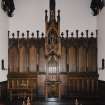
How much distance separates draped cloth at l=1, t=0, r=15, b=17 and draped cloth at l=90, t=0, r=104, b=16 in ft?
8.27

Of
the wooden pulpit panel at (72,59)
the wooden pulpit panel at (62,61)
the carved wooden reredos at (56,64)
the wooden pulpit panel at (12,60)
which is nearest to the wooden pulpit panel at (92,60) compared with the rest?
the carved wooden reredos at (56,64)

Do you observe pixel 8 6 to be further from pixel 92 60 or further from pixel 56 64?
pixel 92 60

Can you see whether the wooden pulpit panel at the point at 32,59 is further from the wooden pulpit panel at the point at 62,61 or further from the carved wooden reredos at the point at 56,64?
the wooden pulpit panel at the point at 62,61

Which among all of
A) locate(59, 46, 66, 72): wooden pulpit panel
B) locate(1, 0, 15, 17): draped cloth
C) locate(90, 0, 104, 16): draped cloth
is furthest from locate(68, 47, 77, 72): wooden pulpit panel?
locate(1, 0, 15, 17): draped cloth

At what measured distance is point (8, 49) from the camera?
828 cm

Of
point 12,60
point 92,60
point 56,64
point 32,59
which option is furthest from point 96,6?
point 12,60

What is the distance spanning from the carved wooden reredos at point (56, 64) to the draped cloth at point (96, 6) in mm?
628

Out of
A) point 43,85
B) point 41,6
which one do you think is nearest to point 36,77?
point 43,85

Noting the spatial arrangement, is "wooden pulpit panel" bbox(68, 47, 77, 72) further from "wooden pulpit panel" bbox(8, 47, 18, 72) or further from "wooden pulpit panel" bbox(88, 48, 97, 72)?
"wooden pulpit panel" bbox(8, 47, 18, 72)

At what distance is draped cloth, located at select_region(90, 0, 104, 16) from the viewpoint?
301 inches

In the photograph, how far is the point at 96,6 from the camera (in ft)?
26.1

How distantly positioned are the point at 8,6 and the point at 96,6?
8.82 ft

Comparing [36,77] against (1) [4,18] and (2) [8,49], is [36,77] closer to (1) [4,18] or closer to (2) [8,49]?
(2) [8,49]

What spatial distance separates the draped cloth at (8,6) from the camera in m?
7.72
